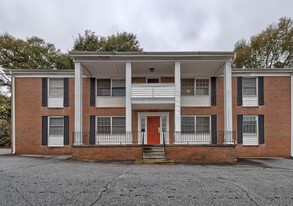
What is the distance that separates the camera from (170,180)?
784 cm

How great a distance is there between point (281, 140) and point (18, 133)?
1832 cm

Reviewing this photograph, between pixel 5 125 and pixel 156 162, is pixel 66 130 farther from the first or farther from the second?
pixel 5 125

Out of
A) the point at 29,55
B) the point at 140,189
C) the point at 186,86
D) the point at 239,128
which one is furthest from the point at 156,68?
the point at 29,55

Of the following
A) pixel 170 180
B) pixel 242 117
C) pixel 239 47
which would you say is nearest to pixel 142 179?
pixel 170 180

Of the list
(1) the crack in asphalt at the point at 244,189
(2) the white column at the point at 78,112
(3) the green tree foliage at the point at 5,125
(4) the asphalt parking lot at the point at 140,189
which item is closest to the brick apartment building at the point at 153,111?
(2) the white column at the point at 78,112

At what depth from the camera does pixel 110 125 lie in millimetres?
16641

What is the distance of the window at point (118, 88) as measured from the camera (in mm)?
16828

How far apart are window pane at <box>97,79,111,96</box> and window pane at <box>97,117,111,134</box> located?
1.79 m

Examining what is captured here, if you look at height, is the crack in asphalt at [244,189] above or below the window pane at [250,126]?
below

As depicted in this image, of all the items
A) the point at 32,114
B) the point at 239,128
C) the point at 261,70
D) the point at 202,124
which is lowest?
the point at 239,128

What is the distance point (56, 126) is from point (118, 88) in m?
5.17

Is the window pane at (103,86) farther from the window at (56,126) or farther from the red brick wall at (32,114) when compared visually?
the window at (56,126)

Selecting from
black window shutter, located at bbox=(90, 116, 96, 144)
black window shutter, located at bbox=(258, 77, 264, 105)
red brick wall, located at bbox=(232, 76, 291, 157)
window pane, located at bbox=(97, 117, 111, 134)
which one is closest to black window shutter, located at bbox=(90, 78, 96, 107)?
black window shutter, located at bbox=(90, 116, 96, 144)

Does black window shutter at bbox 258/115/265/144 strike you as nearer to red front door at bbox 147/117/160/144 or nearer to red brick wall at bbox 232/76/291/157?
red brick wall at bbox 232/76/291/157
